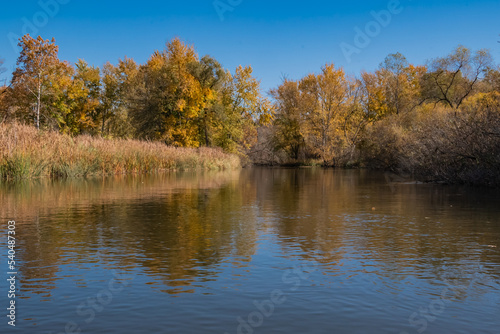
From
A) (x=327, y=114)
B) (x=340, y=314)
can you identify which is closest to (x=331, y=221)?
(x=340, y=314)

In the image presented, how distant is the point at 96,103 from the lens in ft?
187

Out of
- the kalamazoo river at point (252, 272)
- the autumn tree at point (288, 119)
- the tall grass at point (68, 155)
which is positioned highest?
the autumn tree at point (288, 119)

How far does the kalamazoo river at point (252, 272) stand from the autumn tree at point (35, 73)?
4061 centimetres

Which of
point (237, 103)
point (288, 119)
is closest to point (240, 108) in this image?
point (237, 103)

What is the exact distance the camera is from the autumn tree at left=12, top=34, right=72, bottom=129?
4638cm

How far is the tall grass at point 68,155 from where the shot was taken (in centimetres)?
2011

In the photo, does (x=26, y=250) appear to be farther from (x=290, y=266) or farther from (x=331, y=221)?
(x=331, y=221)

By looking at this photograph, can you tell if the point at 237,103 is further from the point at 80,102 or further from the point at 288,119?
the point at 80,102

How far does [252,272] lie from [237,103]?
49444 mm

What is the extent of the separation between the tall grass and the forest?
1280 cm

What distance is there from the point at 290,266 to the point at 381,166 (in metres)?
43.6

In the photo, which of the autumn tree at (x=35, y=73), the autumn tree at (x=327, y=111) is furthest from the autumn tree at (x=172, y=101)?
the autumn tree at (x=327, y=111)

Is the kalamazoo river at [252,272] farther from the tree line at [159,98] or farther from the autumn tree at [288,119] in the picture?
the autumn tree at [288,119]

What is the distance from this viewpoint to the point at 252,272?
5641 mm
